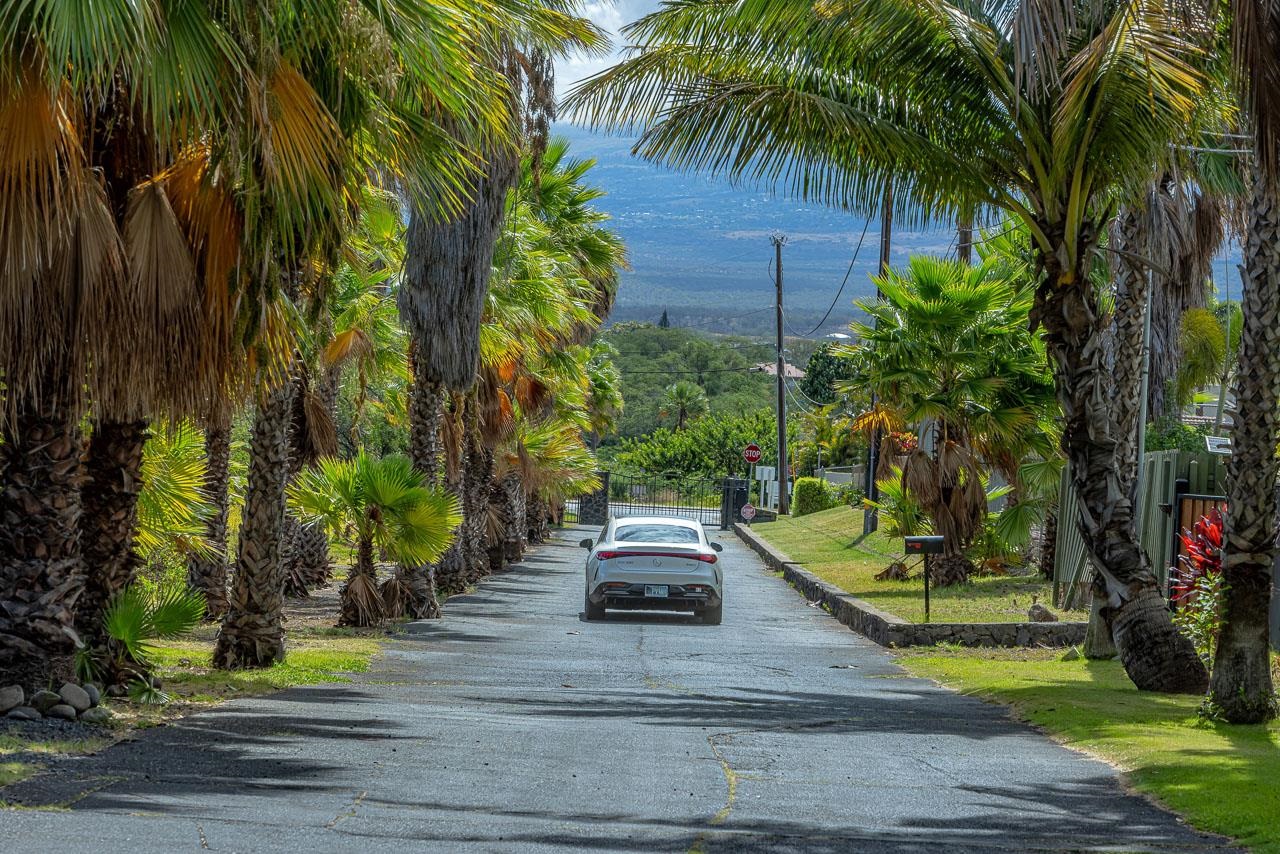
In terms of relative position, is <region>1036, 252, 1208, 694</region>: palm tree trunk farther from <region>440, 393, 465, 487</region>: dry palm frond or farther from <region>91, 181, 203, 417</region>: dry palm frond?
<region>440, 393, 465, 487</region>: dry palm frond

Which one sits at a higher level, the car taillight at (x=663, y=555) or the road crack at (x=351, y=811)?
the car taillight at (x=663, y=555)

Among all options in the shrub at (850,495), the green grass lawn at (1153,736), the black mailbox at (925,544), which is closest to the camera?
the green grass lawn at (1153,736)

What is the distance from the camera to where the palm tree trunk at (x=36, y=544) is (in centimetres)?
912

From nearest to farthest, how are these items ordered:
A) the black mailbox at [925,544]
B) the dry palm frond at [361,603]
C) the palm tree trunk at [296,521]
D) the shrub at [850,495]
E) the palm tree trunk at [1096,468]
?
the palm tree trunk at [1096,468], the black mailbox at [925,544], the dry palm frond at [361,603], the palm tree trunk at [296,521], the shrub at [850,495]

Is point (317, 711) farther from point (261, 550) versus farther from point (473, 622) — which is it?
point (473, 622)

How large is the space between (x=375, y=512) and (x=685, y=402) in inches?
3410

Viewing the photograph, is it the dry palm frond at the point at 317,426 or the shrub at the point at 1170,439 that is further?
the shrub at the point at 1170,439

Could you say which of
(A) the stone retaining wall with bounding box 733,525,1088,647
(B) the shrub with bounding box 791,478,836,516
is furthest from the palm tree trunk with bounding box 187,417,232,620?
(B) the shrub with bounding box 791,478,836,516

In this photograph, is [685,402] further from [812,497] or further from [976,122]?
[976,122]

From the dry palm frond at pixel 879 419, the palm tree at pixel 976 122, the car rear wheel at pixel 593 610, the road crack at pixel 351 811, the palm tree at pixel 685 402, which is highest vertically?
the palm tree at pixel 685 402

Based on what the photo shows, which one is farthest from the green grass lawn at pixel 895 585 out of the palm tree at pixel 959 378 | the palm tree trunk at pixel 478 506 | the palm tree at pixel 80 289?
the palm tree at pixel 80 289

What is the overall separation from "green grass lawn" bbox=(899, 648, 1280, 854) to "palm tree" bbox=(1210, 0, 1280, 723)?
0.31 metres

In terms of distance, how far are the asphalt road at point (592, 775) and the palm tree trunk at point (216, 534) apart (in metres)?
5.51

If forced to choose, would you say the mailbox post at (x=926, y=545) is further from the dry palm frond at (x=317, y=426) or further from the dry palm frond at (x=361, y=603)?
the dry palm frond at (x=317, y=426)
